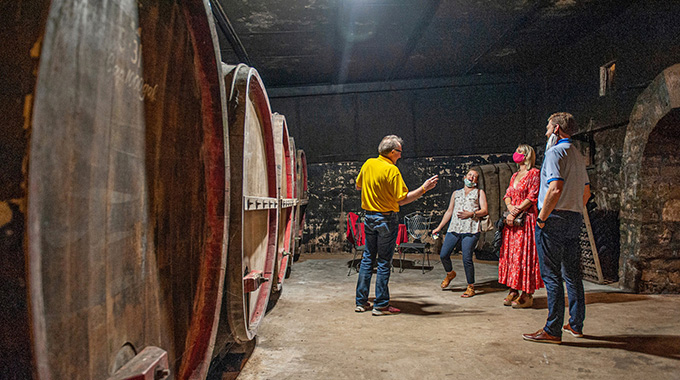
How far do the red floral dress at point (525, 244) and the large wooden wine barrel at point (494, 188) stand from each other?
3135 mm

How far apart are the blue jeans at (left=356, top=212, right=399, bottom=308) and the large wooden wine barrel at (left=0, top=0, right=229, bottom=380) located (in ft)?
8.75

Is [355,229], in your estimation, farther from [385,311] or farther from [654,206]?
[654,206]

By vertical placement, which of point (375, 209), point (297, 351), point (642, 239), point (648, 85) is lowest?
point (297, 351)

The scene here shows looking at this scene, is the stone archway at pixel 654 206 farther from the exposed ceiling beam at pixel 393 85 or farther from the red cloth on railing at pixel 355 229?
the exposed ceiling beam at pixel 393 85

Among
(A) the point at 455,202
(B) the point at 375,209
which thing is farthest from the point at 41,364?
(A) the point at 455,202

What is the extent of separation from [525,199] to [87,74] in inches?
160

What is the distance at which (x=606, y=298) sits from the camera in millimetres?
4449

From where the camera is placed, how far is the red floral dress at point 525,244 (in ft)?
13.1

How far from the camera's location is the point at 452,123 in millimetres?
8648

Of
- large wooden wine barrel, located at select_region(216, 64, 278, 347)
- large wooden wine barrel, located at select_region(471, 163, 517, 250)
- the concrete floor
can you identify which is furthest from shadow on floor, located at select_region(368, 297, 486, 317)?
large wooden wine barrel, located at select_region(471, 163, 517, 250)

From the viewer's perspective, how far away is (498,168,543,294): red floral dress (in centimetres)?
400

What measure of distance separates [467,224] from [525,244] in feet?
2.84

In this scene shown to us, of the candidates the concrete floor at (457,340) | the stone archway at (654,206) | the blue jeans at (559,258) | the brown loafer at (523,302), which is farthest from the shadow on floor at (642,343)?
the stone archway at (654,206)

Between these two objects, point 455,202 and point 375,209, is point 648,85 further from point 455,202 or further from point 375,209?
point 375,209
